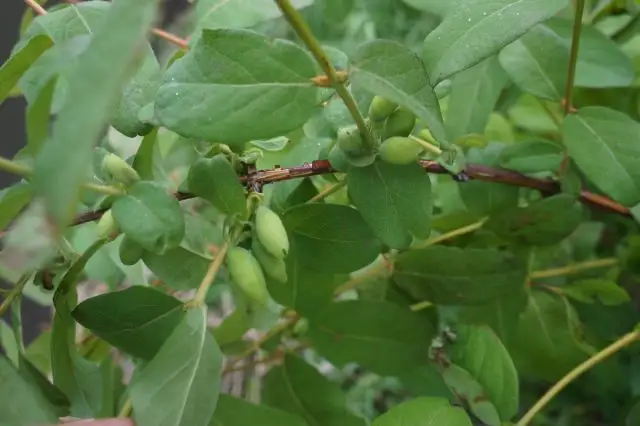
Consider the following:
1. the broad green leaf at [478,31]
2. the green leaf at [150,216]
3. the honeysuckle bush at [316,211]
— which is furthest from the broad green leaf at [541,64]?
the green leaf at [150,216]

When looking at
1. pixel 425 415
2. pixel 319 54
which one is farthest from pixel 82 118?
pixel 425 415

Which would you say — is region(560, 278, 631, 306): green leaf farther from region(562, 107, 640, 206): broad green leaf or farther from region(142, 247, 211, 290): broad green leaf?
region(142, 247, 211, 290): broad green leaf

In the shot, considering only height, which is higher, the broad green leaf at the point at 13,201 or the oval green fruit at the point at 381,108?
the broad green leaf at the point at 13,201

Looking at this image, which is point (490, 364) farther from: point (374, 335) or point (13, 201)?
point (13, 201)

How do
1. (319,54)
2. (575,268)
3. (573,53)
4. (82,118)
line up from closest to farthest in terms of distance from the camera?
(82,118), (319,54), (573,53), (575,268)

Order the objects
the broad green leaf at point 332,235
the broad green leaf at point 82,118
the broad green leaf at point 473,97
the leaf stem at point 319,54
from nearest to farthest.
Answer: the broad green leaf at point 82,118, the leaf stem at point 319,54, the broad green leaf at point 332,235, the broad green leaf at point 473,97

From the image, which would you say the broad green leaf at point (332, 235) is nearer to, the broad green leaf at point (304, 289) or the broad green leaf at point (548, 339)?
the broad green leaf at point (304, 289)

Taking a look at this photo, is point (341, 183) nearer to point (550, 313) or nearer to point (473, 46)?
point (473, 46)

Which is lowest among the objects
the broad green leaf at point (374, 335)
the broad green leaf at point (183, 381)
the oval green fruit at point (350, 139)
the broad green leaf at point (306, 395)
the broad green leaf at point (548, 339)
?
the broad green leaf at point (548, 339)
